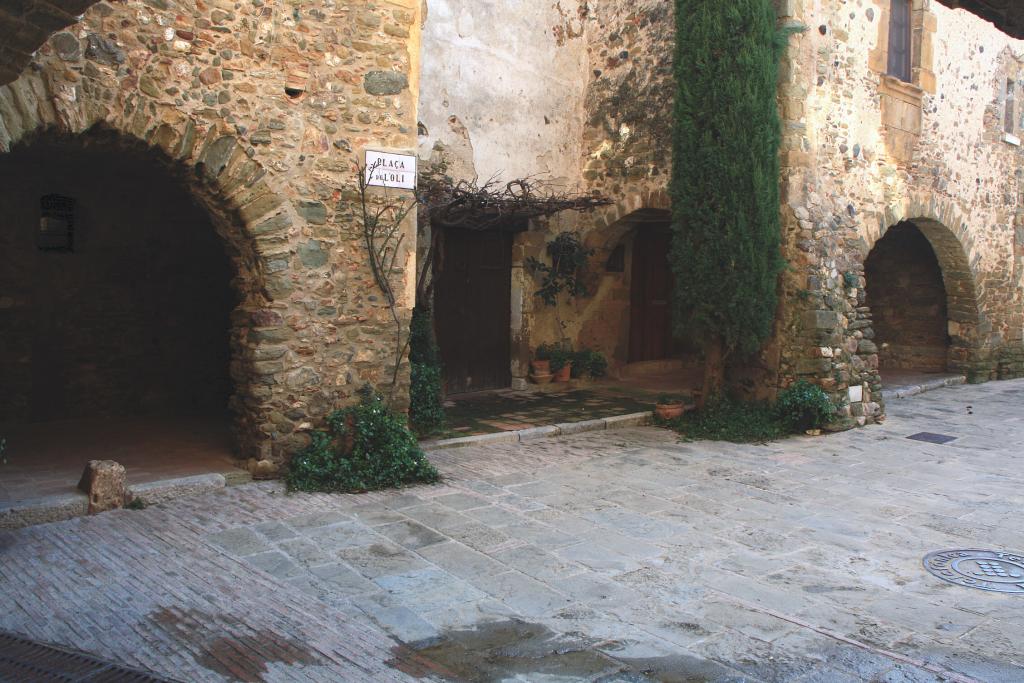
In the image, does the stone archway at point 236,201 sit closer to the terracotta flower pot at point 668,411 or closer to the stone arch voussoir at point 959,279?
the terracotta flower pot at point 668,411

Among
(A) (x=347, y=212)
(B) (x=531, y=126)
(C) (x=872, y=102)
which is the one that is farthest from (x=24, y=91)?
(C) (x=872, y=102)

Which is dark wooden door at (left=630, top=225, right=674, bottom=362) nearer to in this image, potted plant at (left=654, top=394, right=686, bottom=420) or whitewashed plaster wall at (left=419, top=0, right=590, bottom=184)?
whitewashed plaster wall at (left=419, top=0, right=590, bottom=184)

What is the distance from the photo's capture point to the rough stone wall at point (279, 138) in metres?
5.22

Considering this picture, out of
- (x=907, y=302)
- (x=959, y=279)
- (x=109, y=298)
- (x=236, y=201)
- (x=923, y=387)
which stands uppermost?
(x=236, y=201)

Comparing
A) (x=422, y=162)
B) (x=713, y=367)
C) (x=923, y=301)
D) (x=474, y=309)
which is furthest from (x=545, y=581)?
(x=923, y=301)

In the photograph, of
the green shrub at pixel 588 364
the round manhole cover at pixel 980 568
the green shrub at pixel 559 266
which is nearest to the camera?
the round manhole cover at pixel 980 568

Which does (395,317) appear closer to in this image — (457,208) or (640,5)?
(457,208)

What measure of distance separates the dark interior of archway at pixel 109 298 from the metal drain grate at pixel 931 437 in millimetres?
7207

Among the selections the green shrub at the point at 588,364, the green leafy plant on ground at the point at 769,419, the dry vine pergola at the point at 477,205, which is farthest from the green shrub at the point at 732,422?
the dry vine pergola at the point at 477,205

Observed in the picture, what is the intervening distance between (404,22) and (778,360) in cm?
524

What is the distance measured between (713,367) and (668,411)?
2.30ft

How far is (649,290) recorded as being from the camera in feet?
40.3

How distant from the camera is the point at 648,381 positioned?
464 inches

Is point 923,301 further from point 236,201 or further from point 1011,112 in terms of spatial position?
point 236,201
